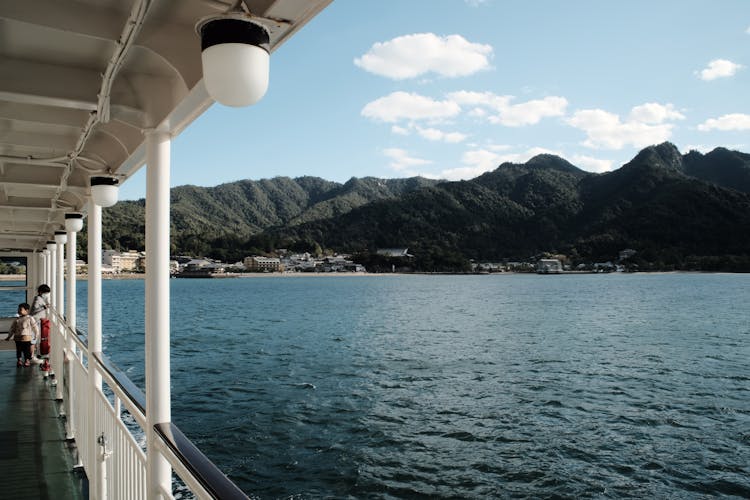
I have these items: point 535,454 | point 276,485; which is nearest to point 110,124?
point 276,485

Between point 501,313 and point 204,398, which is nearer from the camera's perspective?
point 204,398

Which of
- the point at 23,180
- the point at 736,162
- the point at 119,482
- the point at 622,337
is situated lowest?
the point at 622,337

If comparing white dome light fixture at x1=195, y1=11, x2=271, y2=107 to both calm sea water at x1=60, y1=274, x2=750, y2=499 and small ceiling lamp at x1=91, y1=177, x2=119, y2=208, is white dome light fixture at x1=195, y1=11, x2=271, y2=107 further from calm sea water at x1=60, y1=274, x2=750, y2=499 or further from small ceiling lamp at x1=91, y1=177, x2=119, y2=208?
calm sea water at x1=60, y1=274, x2=750, y2=499

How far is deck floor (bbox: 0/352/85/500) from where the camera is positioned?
3758mm

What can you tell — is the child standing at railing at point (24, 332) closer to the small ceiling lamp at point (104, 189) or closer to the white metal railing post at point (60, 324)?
the white metal railing post at point (60, 324)

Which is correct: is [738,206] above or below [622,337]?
above

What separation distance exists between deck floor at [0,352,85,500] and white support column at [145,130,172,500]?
6.82ft

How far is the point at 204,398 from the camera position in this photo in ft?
49.3

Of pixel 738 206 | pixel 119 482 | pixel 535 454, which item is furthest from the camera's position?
pixel 738 206

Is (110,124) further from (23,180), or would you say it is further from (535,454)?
(535,454)

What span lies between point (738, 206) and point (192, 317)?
326ft

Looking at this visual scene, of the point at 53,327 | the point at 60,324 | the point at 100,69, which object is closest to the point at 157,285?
the point at 100,69

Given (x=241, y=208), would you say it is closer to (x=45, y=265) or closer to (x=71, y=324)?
(x=45, y=265)

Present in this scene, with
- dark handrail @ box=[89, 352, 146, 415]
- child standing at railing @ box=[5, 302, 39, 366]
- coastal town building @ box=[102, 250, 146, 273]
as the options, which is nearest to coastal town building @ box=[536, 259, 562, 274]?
coastal town building @ box=[102, 250, 146, 273]
